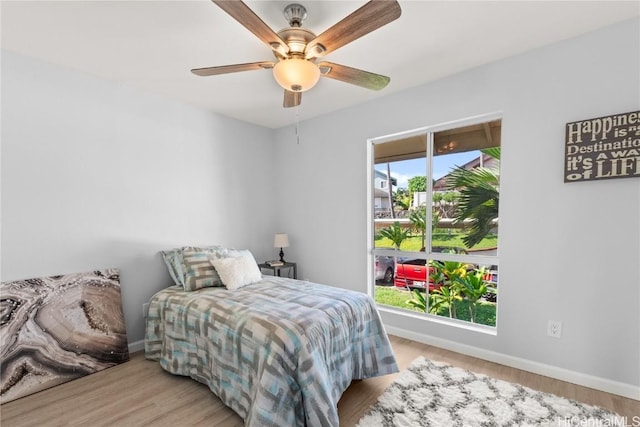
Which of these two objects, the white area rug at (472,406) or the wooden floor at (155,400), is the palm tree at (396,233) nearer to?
the wooden floor at (155,400)

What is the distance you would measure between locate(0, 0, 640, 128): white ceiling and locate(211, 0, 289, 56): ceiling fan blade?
0.27 m

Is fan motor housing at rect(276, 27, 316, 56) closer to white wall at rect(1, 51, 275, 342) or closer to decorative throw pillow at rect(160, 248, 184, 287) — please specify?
white wall at rect(1, 51, 275, 342)

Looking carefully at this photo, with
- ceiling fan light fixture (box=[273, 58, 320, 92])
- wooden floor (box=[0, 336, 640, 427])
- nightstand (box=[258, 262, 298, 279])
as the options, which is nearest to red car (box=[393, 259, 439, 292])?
wooden floor (box=[0, 336, 640, 427])

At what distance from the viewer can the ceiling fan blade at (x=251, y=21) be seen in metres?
1.23

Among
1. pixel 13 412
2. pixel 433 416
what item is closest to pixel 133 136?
pixel 13 412

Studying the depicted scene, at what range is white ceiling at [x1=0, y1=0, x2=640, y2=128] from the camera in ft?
5.56

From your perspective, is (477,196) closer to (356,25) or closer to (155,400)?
(356,25)

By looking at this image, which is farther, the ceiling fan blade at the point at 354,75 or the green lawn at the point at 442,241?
the green lawn at the point at 442,241

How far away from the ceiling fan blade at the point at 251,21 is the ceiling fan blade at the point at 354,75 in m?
0.29

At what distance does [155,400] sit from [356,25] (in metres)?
2.68

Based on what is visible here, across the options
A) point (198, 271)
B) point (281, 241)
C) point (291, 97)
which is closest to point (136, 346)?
point (198, 271)

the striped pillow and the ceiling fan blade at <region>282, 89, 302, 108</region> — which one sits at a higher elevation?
the ceiling fan blade at <region>282, 89, 302, 108</region>

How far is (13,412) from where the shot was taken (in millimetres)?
1863

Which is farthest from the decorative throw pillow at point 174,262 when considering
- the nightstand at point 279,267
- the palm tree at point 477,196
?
the palm tree at point 477,196
